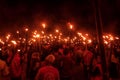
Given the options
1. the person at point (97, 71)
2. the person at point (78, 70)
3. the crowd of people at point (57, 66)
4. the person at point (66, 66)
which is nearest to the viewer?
the crowd of people at point (57, 66)

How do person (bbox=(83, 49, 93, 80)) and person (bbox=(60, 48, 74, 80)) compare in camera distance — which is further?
person (bbox=(60, 48, 74, 80))

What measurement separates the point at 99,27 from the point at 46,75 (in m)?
2.56

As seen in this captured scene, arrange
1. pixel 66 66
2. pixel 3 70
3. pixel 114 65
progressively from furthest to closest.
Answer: pixel 114 65 < pixel 66 66 < pixel 3 70

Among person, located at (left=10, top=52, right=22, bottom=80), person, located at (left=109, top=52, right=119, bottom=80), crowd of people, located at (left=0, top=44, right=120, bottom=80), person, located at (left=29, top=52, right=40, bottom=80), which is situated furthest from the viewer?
person, located at (left=109, top=52, right=119, bottom=80)

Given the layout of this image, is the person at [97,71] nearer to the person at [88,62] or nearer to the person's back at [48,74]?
the person at [88,62]

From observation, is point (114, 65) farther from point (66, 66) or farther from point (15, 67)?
point (15, 67)

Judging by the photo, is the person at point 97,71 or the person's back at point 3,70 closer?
the person at point 97,71

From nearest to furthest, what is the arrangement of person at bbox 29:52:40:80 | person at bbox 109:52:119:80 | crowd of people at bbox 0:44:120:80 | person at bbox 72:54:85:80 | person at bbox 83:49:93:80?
crowd of people at bbox 0:44:120:80
person at bbox 72:54:85:80
person at bbox 83:49:93:80
person at bbox 29:52:40:80
person at bbox 109:52:119:80

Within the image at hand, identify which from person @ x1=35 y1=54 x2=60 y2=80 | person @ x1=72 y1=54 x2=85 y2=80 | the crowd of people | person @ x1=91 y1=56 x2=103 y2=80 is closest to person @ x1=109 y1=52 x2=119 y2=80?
the crowd of people

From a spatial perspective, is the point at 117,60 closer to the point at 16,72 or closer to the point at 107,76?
the point at 16,72

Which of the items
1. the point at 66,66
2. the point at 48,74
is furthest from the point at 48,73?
the point at 66,66

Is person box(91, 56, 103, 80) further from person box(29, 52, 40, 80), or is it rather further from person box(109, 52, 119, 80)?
person box(109, 52, 119, 80)

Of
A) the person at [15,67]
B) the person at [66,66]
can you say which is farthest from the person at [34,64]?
the person at [66,66]

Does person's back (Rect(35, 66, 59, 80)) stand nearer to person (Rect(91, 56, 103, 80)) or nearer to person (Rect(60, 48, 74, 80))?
person (Rect(91, 56, 103, 80))
